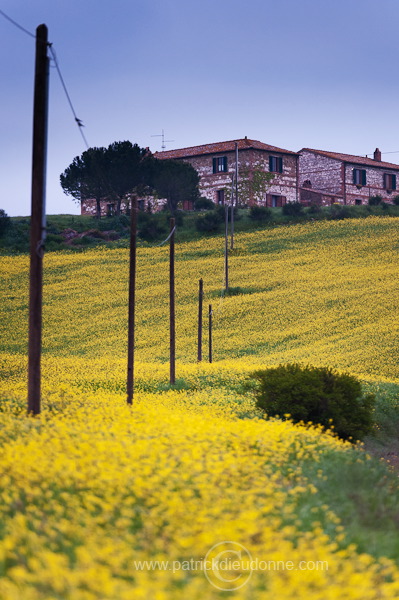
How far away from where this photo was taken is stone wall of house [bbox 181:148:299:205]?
83.2m

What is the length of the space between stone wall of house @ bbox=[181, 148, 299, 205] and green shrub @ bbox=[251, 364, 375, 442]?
2602 inches

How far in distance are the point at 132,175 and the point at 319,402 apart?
66831mm

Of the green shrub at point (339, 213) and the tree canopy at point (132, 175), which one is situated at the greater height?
the tree canopy at point (132, 175)

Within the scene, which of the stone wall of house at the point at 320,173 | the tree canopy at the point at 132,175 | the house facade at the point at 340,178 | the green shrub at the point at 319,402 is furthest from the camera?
the stone wall of house at the point at 320,173

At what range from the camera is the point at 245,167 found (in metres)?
83.1

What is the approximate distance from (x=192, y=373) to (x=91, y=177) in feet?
198

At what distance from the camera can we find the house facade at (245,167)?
83250 mm

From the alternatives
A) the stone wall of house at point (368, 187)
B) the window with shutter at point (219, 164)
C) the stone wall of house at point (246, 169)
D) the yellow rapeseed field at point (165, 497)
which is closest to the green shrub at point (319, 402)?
the yellow rapeseed field at point (165, 497)

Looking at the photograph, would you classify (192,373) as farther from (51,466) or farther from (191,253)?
(191,253)

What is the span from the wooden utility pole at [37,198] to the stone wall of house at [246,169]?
6977cm

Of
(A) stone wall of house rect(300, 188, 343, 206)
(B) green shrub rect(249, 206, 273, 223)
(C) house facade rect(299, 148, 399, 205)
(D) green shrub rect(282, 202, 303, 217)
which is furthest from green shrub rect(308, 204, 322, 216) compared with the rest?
(C) house facade rect(299, 148, 399, 205)

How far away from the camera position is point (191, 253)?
64.2 meters

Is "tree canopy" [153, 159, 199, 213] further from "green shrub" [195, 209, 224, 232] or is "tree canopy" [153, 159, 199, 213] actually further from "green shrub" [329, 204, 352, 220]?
"green shrub" [329, 204, 352, 220]

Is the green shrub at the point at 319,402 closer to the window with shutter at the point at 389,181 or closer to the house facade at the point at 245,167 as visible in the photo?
the house facade at the point at 245,167
